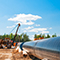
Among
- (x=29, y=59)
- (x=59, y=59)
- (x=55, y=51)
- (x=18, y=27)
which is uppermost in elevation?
(x=18, y=27)

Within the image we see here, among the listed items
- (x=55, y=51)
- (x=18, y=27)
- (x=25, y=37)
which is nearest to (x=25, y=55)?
(x=55, y=51)

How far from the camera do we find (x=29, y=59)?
1038 cm

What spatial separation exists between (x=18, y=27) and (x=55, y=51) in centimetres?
5623

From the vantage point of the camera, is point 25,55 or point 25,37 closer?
point 25,55

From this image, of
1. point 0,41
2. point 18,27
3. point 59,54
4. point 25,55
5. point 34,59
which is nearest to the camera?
point 59,54

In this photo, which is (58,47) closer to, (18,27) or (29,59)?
(29,59)

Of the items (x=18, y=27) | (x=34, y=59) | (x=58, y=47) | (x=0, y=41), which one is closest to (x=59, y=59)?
(x=58, y=47)

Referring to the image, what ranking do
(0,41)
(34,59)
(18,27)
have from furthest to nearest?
(18,27)
(0,41)
(34,59)

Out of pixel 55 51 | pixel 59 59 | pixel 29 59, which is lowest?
pixel 29 59

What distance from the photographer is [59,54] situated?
3.81m

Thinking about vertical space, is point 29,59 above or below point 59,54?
below

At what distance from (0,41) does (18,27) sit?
85.4 ft

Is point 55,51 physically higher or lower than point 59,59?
higher

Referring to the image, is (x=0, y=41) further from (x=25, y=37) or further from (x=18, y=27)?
(x=25, y=37)
